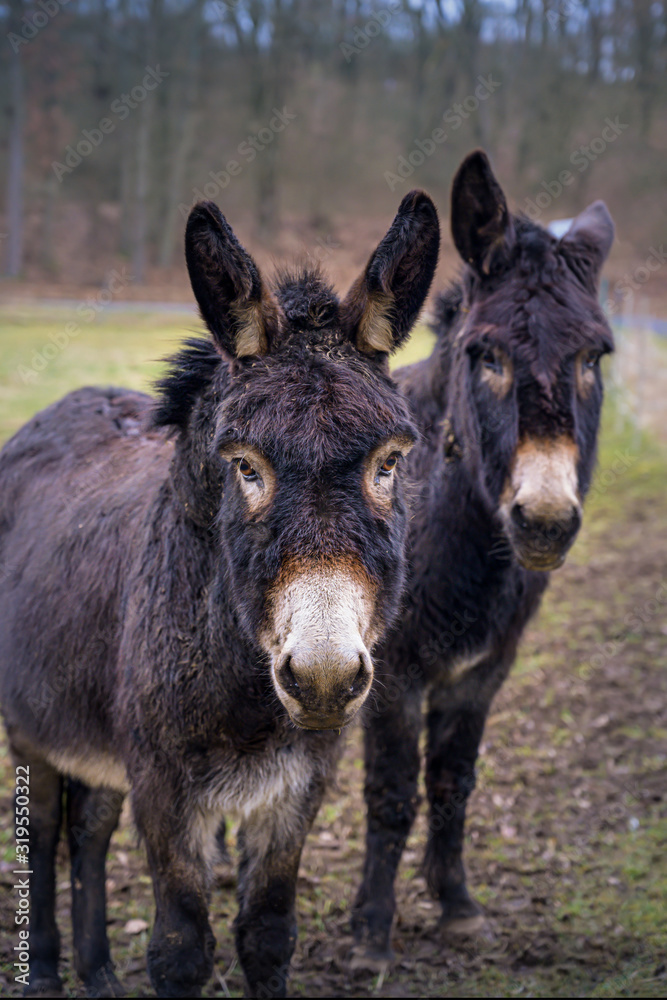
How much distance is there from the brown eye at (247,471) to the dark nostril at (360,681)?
2.09ft

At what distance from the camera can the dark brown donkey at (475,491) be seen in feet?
10.9

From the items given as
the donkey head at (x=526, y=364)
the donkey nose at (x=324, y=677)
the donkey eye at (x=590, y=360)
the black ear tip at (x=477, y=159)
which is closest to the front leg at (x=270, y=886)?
the donkey nose at (x=324, y=677)

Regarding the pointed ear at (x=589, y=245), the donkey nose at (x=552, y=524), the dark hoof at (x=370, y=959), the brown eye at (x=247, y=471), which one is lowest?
the dark hoof at (x=370, y=959)

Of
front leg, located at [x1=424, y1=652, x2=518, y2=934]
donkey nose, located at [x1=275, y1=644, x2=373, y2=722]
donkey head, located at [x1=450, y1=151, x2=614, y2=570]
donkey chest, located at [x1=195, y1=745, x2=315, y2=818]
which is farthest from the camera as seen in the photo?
front leg, located at [x1=424, y1=652, x2=518, y2=934]

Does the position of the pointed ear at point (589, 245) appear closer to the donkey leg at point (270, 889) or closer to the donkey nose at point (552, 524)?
the donkey nose at point (552, 524)

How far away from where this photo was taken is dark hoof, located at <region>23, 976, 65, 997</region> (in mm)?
3535

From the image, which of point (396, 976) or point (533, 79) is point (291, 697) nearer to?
point (396, 976)

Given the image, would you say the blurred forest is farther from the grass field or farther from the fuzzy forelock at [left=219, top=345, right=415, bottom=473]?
the fuzzy forelock at [left=219, top=345, right=415, bottom=473]

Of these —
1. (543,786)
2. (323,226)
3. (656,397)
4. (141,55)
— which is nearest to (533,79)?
(323,226)

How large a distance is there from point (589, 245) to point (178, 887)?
10.7 ft

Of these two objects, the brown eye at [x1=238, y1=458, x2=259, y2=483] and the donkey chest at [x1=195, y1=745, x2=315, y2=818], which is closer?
the brown eye at [x1=238, y1=458, x2=259, y2=483]

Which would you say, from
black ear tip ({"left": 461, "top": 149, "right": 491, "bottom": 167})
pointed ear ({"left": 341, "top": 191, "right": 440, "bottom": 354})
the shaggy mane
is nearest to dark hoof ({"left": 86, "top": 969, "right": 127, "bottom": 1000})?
the shaggy mane

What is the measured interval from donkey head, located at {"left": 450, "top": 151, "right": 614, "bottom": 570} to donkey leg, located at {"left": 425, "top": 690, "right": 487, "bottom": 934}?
3.94 feet

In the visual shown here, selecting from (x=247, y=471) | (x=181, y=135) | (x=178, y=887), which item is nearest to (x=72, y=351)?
(x=178, y=887)
